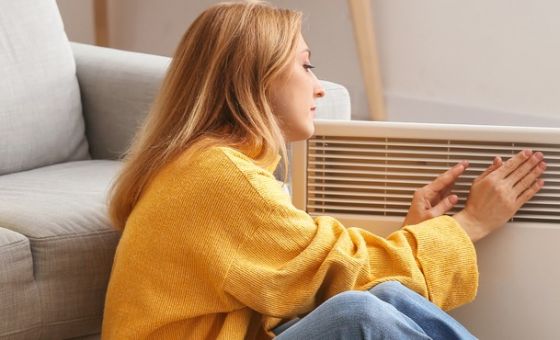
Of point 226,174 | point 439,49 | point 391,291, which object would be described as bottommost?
point 439,49

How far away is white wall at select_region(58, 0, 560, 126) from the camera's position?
124 inches

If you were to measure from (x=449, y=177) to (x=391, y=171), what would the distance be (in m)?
0.10

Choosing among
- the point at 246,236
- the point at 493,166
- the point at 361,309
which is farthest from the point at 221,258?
→ the point at 493,166

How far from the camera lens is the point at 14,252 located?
58.7 inches

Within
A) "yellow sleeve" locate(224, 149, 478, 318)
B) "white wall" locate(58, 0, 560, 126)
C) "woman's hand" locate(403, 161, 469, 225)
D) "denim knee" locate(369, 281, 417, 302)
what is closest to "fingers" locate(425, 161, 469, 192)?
"woman's hand" locate(403, 161, 469, 225)

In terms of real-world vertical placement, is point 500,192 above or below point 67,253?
above

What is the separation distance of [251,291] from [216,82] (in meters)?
0.30

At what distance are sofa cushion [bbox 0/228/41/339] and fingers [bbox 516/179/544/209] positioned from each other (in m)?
0.73

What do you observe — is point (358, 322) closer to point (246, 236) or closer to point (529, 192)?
point (246, 236)

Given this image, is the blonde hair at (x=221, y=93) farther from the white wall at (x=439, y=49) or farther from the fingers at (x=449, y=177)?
the white wall at (x=439, y=49)

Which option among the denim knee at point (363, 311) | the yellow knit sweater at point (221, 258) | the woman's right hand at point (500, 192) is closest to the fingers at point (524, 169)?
the woman's right hand at point (500, 192)

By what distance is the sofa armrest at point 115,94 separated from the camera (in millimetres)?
2094

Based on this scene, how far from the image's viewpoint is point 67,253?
1.55 meters

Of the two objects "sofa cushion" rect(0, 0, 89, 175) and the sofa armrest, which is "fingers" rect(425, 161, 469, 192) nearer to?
the sofa armrest
